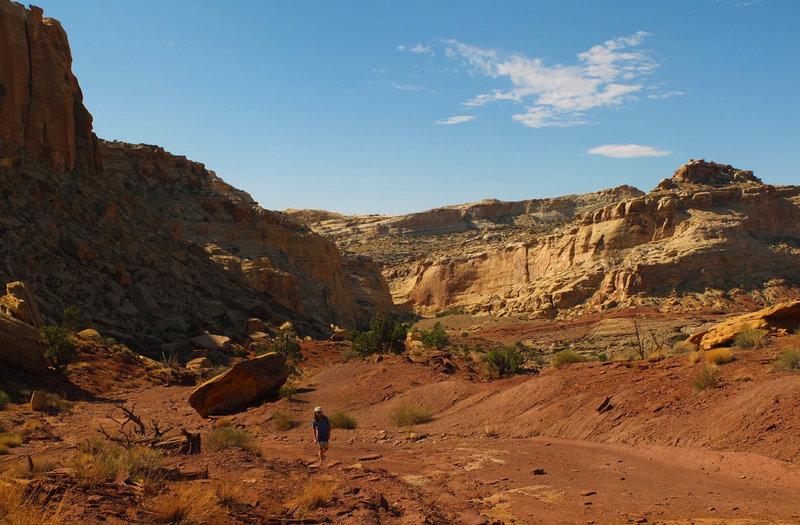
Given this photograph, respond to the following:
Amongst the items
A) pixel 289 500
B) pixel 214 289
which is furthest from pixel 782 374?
pixel 214 289

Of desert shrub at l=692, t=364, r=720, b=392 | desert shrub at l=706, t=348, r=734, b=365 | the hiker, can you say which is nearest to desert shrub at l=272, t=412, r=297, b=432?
the hiker

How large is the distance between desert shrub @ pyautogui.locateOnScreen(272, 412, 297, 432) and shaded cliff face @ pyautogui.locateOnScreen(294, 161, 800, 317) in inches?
1566

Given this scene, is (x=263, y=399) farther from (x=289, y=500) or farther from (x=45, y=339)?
(x=289, y=500)

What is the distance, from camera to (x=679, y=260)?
162 ft

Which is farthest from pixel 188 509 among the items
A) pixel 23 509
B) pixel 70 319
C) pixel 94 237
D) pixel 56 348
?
pixel 94 237

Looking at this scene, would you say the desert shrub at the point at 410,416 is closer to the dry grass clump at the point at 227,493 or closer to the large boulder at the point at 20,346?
the dry grass clump at the point at 227,493

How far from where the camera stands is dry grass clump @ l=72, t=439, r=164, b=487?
6.10 m

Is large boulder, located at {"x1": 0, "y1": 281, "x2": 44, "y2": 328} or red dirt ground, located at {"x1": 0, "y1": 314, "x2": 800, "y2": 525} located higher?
large boulder, located at {"x1": 0, "y1": 281, "x2": 44, "y2": 328}

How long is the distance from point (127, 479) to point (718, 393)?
9.04 m

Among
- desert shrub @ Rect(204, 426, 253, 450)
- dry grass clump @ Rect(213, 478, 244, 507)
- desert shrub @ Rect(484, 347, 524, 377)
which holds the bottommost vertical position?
desert shrub @ Rect(484, 347, 524, 377)

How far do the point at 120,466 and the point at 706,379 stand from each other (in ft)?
30.4

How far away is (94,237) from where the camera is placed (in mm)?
29203

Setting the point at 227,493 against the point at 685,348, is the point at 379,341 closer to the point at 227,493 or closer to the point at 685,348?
the point at 685,348

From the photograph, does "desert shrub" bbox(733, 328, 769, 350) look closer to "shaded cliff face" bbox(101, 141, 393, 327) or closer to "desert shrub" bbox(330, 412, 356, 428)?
"desert shrub" bbox(330, 412, 356, 428)
